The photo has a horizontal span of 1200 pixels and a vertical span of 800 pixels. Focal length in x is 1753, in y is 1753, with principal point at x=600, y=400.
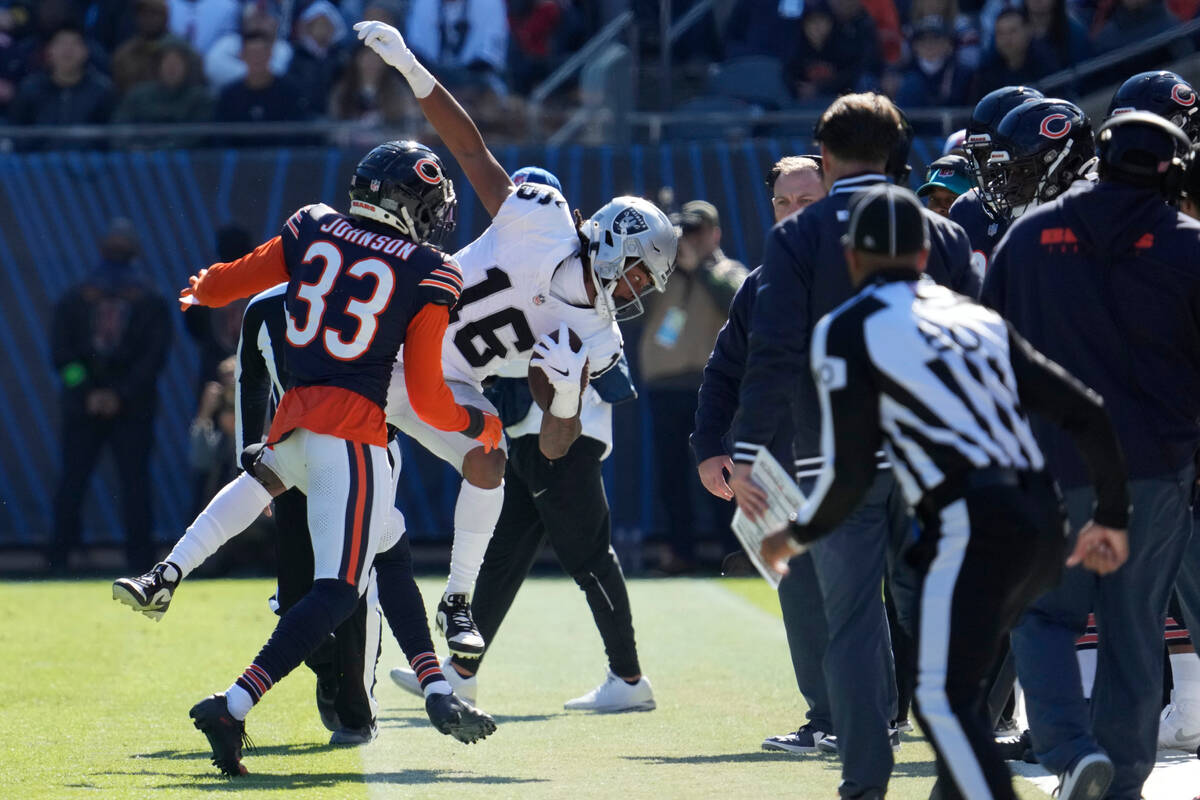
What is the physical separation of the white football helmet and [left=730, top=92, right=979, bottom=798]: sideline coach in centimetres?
168

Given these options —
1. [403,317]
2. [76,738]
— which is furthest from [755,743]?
[76,738]

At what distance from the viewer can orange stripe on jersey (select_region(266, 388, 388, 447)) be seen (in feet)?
17.8

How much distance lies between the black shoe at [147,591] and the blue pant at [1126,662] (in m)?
2.66

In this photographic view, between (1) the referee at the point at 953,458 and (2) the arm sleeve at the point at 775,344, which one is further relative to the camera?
(2) the arm sleeve at the point at 775,344

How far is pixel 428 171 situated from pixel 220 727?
1.88 meters

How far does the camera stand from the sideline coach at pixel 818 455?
445cm

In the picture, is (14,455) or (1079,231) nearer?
(1079,231)

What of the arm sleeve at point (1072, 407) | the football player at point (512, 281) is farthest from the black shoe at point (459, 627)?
the arm sleeve at point (1072, 407)

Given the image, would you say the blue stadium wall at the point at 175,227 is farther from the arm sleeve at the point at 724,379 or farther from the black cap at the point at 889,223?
the black cap at the point at 889,223

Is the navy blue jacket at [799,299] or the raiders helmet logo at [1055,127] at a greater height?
the raiders helmet logo at [1055,127]

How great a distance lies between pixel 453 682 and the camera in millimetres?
6730

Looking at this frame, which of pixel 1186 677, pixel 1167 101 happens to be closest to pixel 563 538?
pixel 1186 677

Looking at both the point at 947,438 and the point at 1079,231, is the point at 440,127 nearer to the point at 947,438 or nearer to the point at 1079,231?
the point at 1079,231

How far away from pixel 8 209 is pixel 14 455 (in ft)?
6.18
